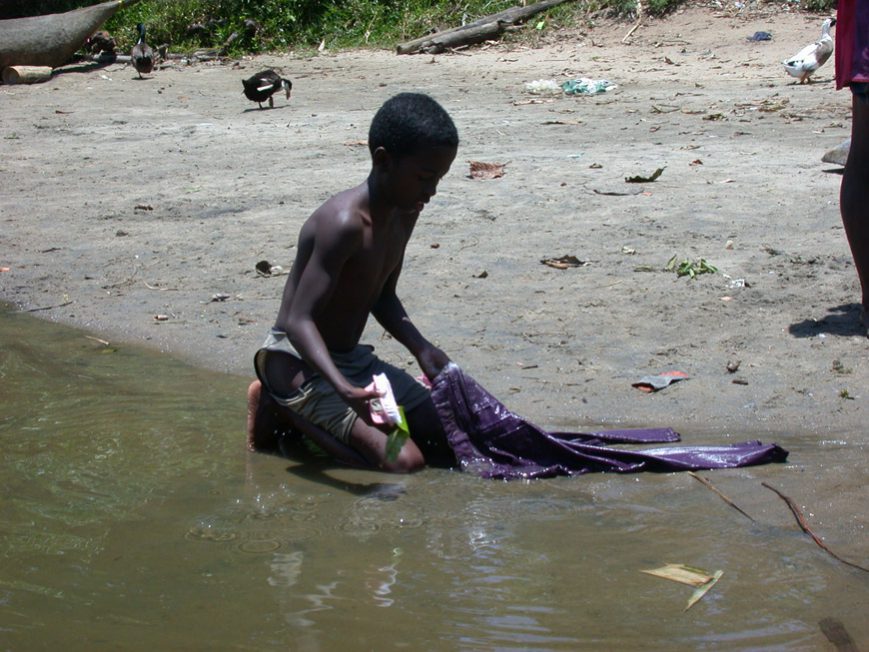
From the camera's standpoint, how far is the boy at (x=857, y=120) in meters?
4.02

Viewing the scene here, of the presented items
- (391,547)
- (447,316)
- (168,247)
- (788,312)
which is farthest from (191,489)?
(168,247)

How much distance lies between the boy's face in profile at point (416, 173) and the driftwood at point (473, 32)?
32.8 feet

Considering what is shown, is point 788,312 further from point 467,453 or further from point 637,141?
point 637,141

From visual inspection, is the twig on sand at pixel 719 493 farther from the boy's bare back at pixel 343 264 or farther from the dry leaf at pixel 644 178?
the dry leaf at pixel 644 178

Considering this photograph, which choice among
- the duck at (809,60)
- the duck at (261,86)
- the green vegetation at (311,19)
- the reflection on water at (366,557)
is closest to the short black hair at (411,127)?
the reflection on water at (366,557)

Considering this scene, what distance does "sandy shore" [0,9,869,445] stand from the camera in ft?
14.0

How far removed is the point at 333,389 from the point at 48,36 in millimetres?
11724

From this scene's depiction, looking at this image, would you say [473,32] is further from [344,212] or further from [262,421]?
[344,212]

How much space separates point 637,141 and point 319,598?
18.9ft

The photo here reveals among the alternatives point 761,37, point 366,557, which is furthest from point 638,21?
point 366,557

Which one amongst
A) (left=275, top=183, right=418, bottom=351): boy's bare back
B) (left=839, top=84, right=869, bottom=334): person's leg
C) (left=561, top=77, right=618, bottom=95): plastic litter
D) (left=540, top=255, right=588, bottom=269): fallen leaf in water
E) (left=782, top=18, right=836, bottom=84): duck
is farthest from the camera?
(left=561, top=77, right=618, bottom=95): plastic litter

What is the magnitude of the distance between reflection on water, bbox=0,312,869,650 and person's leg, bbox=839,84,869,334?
1.23 meters

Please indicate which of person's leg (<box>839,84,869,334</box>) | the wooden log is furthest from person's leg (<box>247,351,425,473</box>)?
the wooden log

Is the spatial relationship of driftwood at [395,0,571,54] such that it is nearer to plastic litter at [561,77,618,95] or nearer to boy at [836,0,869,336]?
plastic litter at [561,77,618,95]
